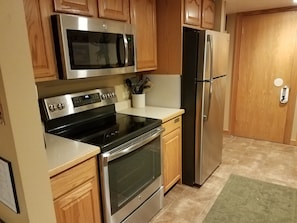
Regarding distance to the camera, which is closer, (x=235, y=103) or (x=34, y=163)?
(x=34, y=163)

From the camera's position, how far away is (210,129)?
8.36ft

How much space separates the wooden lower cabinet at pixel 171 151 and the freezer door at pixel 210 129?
0.22m

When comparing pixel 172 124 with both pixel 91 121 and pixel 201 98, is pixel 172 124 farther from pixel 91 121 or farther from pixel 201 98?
pixel 91 121

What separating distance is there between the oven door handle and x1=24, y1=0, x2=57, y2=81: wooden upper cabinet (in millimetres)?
639

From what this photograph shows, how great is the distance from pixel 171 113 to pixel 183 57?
0.58 metres

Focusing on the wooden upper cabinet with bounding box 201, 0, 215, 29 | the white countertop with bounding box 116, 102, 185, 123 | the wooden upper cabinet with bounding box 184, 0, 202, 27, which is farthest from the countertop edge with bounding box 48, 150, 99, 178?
the wooden upper cabinet with bounding box 201, 0, 215, 29

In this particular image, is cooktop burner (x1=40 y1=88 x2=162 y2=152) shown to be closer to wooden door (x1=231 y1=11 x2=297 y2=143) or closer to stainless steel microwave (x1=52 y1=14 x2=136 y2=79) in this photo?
stainless steel microwave (x1=52 y1=14 x2=136 y2=79)

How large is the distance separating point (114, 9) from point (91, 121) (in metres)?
0.96

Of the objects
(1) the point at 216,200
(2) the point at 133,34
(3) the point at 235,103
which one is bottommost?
(1) the point at 216,200

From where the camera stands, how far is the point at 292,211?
6.92 ft

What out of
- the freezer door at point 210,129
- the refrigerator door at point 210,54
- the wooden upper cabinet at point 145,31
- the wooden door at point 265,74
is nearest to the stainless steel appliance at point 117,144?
the wooden upper cabinet at point 145,31

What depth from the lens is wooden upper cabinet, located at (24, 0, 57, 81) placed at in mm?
1313

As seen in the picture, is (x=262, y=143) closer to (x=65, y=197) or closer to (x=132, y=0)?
(x=132, y=0)

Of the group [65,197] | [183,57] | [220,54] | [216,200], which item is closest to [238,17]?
[220,54]
